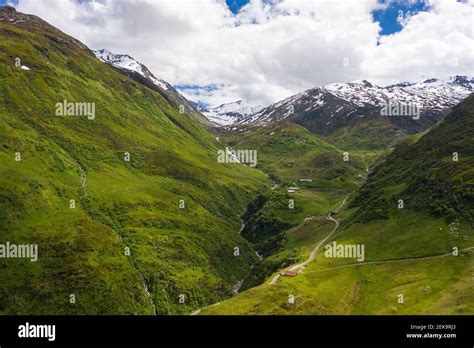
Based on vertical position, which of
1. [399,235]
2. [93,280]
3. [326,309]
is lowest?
[326,309]

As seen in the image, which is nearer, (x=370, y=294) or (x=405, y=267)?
(x=370, y=294)

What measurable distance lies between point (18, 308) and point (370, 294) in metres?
127

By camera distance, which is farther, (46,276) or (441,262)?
(46,276)

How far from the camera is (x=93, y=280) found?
180 meters

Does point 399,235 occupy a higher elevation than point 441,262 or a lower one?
higher
